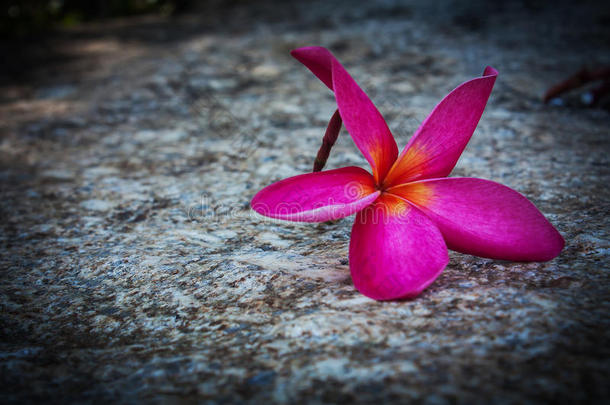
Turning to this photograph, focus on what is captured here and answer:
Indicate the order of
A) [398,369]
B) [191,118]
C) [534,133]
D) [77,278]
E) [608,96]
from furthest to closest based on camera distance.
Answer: [191,118] < [608,96] < [534,133] < [77,278] < [398,369]

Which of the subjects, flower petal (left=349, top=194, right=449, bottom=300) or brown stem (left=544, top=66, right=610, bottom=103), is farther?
brown stem (left=544, top=66, right=610, bottom=103)

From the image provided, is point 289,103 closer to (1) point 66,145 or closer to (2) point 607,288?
(1) point 66,145

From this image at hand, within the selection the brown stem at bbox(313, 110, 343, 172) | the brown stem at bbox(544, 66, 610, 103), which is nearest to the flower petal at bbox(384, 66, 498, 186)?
the brown stem at bbox(313, 110, 343, 172)

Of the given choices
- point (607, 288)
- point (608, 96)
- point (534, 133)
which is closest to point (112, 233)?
point (607, 288)

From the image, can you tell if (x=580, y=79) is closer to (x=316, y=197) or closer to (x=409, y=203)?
(x=409, y=203)

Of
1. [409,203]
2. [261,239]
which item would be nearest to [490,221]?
[409,203]

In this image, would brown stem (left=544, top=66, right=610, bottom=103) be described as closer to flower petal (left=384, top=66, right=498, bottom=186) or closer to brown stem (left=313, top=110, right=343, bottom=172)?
flower petal (left=384, top=66, right=498, bottom=186)
